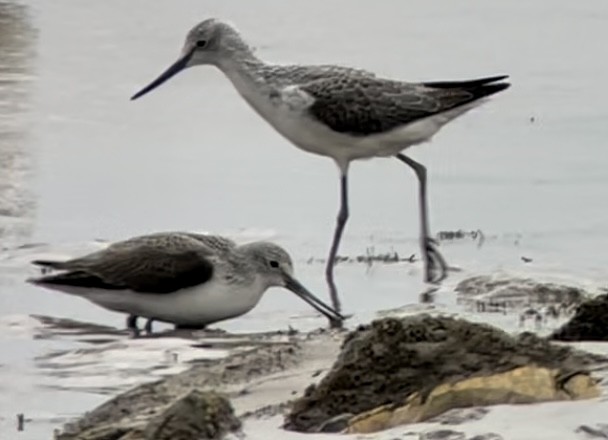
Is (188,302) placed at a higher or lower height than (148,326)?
higher

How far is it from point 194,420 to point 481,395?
82 centimetres

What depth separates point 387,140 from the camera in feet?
38.1

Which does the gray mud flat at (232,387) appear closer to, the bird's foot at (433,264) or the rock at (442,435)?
the rock at (442,435)

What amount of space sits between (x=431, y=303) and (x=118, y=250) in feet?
4.75

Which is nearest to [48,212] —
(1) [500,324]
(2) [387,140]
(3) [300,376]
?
(2) [387,140]

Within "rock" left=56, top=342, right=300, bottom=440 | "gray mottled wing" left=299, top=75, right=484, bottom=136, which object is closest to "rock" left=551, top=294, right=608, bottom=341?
"rock" left=56, top=342, right=300, bottom=440

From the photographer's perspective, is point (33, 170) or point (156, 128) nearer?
point (33, 170)

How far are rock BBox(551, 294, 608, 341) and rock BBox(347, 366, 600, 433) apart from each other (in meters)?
1.36

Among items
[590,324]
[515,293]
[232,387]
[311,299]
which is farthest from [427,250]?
[232,387]

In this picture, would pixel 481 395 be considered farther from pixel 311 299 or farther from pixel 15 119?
pixel 15 119

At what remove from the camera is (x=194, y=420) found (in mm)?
6113

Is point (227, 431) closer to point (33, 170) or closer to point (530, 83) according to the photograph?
point (33, 170)

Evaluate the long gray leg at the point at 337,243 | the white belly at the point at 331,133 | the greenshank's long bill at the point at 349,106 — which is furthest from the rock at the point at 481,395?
the white belly at the point at 331,133

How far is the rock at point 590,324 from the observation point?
7.60 meters
